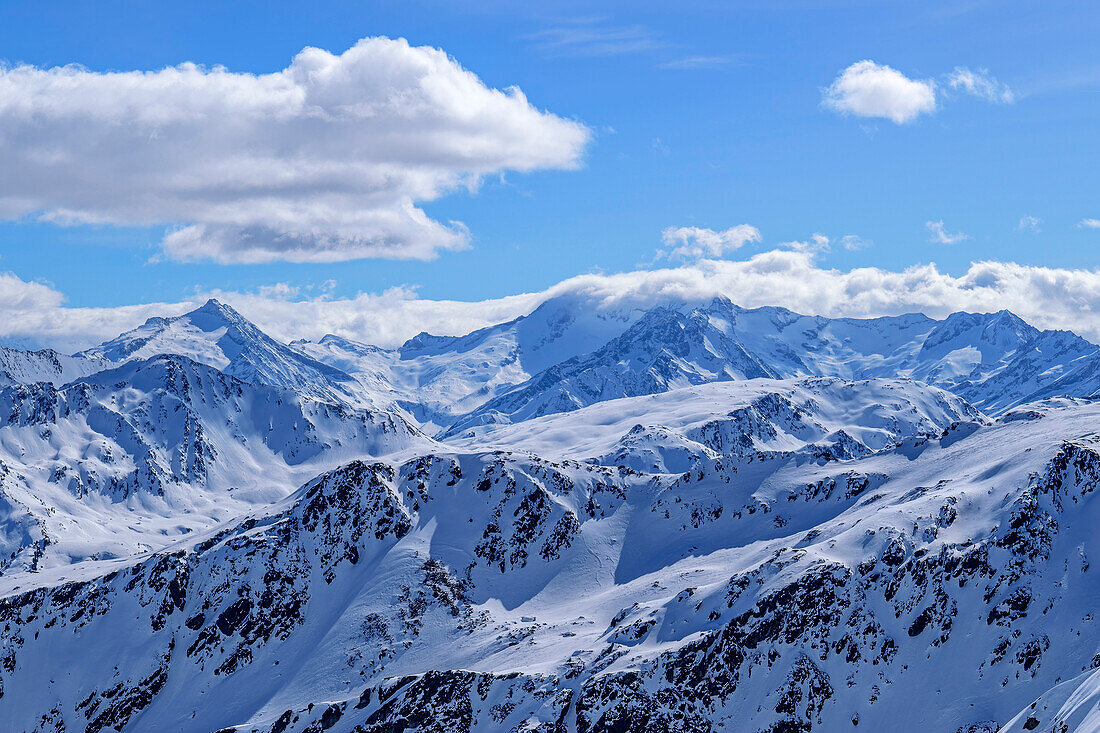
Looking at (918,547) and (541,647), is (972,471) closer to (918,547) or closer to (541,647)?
(918,547)

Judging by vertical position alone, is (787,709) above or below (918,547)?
below

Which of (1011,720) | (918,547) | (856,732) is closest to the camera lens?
(1011,720)

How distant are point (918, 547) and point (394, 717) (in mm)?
93928

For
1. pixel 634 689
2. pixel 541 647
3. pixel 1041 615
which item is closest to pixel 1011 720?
pixel 1041 615

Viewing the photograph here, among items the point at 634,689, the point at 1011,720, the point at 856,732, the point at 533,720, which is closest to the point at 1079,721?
the point at 1011,720

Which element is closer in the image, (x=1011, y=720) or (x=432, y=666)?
(x=1011, y=720)

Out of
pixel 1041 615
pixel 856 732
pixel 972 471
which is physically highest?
pixel 972 471

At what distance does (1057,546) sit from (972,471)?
37.3m

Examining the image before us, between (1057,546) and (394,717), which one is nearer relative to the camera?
(1057,546)

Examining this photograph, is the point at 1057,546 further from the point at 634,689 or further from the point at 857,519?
the point at 634,689

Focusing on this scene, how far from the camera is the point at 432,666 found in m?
193

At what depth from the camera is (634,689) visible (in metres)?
159

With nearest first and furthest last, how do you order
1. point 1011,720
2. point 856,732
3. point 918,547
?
point 1011,720, point 856,732, point 918,547

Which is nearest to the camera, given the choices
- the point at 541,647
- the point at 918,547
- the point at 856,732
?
the point at 856,732
